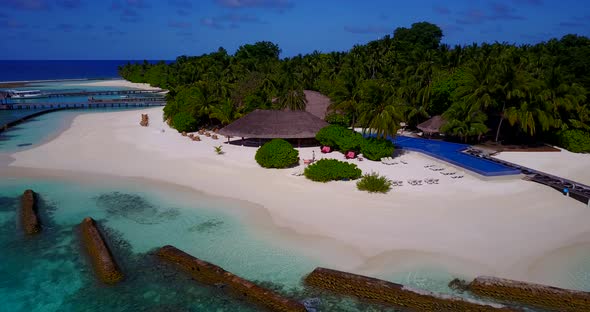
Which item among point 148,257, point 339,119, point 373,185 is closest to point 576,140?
point 339,119

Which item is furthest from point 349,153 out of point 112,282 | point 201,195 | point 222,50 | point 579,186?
point 222,50

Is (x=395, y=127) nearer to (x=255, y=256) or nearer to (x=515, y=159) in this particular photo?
(x=515, y=159)

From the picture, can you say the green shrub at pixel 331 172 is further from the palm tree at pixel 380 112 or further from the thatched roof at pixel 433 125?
the thatched roof at pixel 433 125

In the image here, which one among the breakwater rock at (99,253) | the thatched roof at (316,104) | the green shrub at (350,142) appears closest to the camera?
the breakwater rock at (99,253)

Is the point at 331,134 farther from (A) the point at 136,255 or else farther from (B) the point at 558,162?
(A) the point at 136,255

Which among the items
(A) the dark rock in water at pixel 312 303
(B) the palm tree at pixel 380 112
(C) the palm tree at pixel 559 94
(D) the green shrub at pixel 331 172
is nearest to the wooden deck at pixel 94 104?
(B) the palm tree at pixel 380 112

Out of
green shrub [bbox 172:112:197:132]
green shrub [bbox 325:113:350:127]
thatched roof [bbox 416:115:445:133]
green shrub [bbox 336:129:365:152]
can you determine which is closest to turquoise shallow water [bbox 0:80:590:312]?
green shrub [bbox 336:129:365:152]

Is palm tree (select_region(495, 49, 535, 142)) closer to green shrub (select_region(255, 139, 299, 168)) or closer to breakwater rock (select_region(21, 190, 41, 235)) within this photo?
green shrub (select_region(255, 139, 299, 168))
